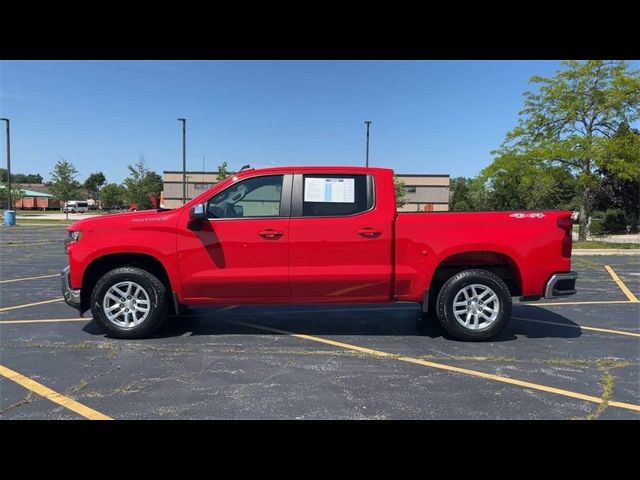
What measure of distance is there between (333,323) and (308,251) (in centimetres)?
148

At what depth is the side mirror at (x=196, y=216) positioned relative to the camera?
16.5 ft

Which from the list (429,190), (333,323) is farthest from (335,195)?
(429,190)

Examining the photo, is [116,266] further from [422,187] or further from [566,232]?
[422,187]

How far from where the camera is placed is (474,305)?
529 centimetres

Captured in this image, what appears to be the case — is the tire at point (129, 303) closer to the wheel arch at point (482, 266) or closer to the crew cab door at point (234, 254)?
A: the crew cab door at point (234, 254)

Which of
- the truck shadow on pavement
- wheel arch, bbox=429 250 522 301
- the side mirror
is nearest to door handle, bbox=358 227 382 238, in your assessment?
wheel arch, bbox=429 250 522 301

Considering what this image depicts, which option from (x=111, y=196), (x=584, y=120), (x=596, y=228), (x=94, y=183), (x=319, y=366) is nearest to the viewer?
(x=319, y=366)

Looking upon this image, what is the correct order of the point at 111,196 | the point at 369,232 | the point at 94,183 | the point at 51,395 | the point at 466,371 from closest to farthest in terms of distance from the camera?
the point at 51,395, the point at 466,371, the point at 369,232, the point at 111,196, the point at 94,183

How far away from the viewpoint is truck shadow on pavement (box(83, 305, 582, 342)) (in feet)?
18.8
